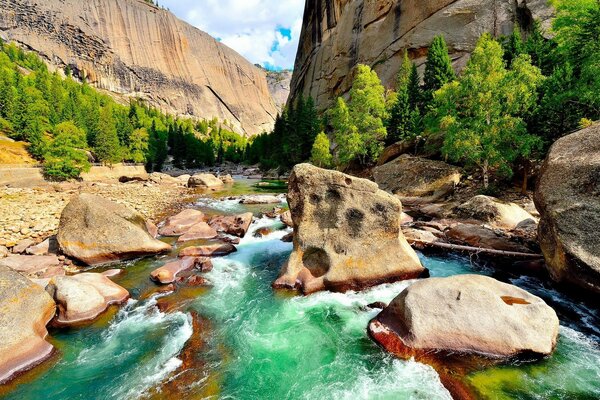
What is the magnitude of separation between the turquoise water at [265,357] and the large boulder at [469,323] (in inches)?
16.4

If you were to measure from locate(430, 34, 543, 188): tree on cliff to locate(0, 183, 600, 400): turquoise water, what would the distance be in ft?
37.6

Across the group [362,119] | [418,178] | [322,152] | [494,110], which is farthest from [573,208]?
[322,152]

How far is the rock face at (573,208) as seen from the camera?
7.75 m

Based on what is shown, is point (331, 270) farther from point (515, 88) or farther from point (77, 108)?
point (77, 108)

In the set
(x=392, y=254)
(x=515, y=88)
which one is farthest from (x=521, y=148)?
(x=392, y=254)

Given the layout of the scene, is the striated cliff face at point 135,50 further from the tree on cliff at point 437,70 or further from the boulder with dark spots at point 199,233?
the boulder with dark spots at point 199,233

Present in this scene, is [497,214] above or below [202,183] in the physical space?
above

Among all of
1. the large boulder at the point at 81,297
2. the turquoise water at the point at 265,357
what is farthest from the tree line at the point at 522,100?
→ the large boulder at the point at 81,297

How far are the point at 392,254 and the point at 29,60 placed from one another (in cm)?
15227

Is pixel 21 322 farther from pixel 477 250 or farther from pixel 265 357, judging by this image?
pixel 477 250

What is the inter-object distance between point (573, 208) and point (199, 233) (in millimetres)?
16697

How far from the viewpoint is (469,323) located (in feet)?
22.9

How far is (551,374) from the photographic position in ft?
20.4

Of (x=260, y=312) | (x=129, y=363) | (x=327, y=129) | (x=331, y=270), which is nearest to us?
(x=129, y=363)
